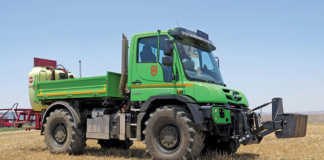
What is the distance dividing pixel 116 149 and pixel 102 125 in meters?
2.16

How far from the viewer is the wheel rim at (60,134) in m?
10.7

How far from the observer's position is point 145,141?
27.3ft

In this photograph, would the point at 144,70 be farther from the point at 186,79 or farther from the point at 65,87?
the point at 65,87

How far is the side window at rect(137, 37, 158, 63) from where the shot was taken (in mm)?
8773

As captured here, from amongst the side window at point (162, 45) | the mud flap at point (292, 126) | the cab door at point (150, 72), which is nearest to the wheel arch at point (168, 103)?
the cab door at point (150, 72)

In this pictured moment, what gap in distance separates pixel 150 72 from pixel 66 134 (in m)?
3.92

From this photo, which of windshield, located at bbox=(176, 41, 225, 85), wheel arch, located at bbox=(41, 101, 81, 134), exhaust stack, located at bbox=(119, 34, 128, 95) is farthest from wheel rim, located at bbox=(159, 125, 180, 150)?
wheel arch, located at bbox=(41, 101, 81, 134)

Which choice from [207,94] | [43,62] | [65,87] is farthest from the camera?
[43,62]

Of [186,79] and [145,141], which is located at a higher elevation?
[186,79]

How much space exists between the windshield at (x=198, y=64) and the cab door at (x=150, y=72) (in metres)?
0.44

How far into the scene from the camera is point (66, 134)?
35.1ft

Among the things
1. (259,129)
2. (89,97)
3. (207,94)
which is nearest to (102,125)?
(89,97)

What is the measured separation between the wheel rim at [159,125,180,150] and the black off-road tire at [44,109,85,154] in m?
3.35

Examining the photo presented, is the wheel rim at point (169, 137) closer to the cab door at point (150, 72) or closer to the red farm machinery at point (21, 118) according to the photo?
the cab door at point (150, 72)
